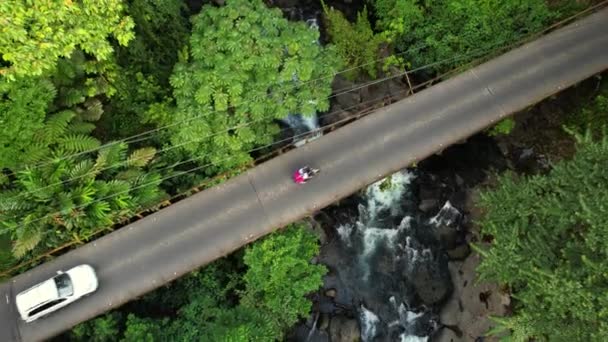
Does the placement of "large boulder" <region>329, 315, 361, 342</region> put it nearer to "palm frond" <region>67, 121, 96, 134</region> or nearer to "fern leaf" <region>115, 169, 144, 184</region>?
"fern leaf" <region>115, 169, 144, 184</region>

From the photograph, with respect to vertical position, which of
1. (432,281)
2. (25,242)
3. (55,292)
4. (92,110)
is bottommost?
(432,281)

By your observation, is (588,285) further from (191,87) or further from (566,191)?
(191,87)

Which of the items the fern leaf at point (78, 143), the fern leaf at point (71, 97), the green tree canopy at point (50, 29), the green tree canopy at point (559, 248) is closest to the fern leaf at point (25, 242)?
the fern leaf at point (78, 143)

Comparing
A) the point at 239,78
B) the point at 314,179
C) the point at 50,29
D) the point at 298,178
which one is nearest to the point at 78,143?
the point at 50,29

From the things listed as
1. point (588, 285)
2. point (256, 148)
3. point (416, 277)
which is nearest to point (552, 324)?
point (588, 285)

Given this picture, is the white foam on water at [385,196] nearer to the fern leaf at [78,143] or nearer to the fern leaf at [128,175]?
the fern leaf at [128,175]

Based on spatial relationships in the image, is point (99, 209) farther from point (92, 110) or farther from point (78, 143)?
point (92, 110)

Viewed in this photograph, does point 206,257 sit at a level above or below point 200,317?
above
